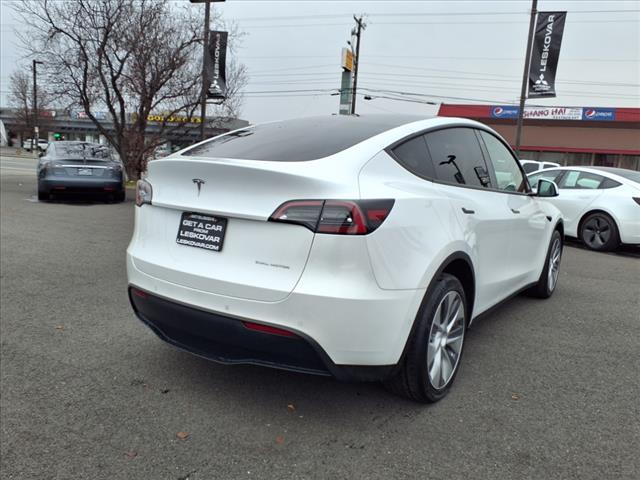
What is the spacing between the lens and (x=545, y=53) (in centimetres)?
1711

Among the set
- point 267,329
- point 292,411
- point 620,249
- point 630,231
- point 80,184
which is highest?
point 267,329

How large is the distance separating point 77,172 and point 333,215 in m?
10.4

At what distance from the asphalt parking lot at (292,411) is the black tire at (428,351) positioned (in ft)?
0.38

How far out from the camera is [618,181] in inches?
347

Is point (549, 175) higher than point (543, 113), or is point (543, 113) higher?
point (543, 113)

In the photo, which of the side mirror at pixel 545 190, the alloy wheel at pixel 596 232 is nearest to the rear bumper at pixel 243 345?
the side mirror at pixel 545 190

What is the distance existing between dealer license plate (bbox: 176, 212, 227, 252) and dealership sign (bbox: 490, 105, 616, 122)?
126ft

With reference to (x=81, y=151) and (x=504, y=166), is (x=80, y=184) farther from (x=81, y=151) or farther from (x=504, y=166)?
(x=504, y=166)

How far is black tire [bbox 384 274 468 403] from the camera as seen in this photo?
104 inches

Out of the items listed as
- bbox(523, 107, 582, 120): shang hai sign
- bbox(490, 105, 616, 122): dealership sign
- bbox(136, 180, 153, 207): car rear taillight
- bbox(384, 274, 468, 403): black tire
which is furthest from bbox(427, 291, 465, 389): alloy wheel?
bbox(523, 107, 582, 120): shang hai sign

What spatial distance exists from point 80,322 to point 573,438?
11.5ft

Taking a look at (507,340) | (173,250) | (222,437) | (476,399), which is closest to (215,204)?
(173,250)

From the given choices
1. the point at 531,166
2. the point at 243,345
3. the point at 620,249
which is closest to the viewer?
the point at 243,345

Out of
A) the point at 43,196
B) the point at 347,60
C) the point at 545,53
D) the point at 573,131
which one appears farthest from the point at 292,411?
the point at 573,131
